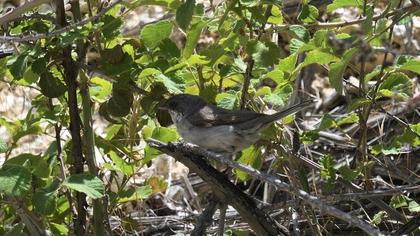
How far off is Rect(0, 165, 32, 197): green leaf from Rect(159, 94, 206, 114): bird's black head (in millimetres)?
1043

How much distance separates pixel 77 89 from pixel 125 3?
0.70 m

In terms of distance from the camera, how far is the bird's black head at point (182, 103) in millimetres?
4421

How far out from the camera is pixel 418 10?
11.2 feet

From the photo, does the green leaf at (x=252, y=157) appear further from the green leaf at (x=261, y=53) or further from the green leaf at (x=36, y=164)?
the green leaf at (x=36, y=164)

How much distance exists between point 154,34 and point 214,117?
45.3 inches

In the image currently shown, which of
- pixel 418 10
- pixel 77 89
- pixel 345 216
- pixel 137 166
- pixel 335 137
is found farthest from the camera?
pixel 335 137

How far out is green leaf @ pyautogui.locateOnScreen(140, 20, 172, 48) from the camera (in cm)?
370

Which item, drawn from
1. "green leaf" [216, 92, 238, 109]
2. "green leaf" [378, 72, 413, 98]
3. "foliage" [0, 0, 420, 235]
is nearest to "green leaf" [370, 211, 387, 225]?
"foliage" [0, 0, 420, 235]

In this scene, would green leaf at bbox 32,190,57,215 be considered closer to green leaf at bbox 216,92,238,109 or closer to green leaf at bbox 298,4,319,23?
green leaf at bbox 216,92,238,109

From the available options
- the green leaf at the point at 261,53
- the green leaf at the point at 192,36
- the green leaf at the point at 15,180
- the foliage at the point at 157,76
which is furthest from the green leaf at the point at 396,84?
the green leaf at the point at 15,180

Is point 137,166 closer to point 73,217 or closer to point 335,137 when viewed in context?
point 73,217

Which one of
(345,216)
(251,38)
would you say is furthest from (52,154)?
(345,216)

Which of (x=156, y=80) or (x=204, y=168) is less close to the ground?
(x=156, y=80)

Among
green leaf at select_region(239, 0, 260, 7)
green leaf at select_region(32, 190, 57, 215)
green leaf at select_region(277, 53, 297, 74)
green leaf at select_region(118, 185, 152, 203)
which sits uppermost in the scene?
green leaf at select_region(239, 0, 260, 7)
